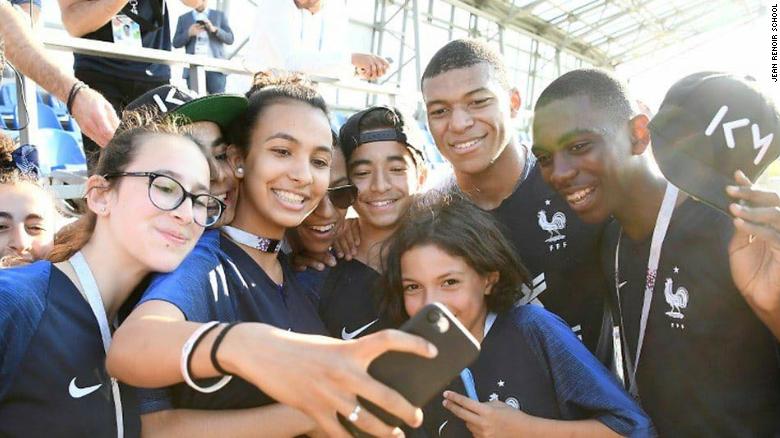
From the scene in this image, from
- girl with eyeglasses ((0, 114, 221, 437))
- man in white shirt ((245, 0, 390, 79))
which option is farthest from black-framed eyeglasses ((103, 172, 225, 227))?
man in white shirt ((245, 0, 390, 79))

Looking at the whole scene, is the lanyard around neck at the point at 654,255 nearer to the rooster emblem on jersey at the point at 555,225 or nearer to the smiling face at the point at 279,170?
the rooster emblem on jersey at the point at 555,225

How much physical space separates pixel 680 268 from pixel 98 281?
1644mm

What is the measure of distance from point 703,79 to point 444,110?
4.11ft

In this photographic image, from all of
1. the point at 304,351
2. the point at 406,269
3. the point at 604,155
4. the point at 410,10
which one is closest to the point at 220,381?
the point at 304,351

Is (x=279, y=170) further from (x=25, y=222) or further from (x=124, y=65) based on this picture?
(x=124, y=65)

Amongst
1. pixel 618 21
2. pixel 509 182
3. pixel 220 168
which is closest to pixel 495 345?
pixel 509 182

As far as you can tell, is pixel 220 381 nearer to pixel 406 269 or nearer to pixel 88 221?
pixel 88 221

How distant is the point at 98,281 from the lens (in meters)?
1.53

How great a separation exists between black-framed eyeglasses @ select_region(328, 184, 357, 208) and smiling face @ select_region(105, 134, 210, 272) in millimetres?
778

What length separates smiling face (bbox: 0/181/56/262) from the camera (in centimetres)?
201

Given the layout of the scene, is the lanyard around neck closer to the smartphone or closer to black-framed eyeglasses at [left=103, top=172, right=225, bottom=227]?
the smartphone

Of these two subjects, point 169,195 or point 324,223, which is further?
point 324,223

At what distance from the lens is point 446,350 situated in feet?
2.89

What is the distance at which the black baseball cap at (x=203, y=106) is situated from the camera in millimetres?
1905
